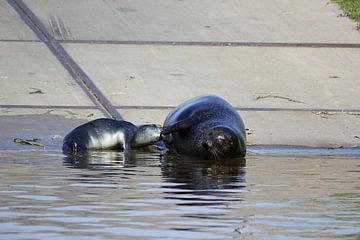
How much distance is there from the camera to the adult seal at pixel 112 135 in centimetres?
924

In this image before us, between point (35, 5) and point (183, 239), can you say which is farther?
point (35, 5)

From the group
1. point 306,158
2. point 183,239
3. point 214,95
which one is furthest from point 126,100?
point 183,239

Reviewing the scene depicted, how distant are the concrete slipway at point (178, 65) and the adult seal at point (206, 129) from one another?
38 centimetres

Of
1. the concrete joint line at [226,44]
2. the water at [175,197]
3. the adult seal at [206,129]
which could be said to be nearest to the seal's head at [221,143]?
the adult seal at [206,129]

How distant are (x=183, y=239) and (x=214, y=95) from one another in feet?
17.7

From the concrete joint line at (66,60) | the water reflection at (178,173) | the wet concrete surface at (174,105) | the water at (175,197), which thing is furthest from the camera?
the concrete joint line at (66,60)

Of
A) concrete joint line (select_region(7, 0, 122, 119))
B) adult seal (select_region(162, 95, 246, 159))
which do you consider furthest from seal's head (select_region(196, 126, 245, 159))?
concrete joint line (select_region(7, 0, 122, 119))

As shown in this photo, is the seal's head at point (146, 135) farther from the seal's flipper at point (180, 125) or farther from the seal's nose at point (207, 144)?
the seal's nose at point (207, 144)

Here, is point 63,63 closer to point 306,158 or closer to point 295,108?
point 295,108

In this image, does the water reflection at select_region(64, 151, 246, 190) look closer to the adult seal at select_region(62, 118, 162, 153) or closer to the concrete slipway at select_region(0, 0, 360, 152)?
→ the adult seal at select_region(62, 118, 162, 153)

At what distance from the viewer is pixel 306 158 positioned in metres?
A: 9.04

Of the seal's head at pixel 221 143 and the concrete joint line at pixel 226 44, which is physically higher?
the concrete joint line at pixel 226 44

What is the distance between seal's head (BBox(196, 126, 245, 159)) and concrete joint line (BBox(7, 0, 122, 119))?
1253mm

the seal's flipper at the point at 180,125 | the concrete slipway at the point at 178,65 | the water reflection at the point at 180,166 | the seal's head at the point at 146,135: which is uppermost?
the concrete slipway at the point at 178,65
